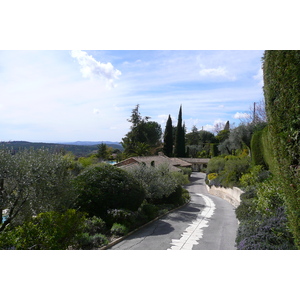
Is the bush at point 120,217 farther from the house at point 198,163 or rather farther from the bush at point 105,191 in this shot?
the house at point 198,163

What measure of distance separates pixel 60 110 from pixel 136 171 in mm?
5395

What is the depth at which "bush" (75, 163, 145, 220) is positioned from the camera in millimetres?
8865

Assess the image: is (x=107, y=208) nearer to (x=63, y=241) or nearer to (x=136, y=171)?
(x=63, y=241)

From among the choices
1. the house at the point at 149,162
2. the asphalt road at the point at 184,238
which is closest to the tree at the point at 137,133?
the house at the point at 149,162

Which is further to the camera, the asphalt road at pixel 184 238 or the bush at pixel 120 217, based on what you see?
the bush at pixel 120 217

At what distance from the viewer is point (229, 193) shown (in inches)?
687

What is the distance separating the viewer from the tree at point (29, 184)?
596 cm

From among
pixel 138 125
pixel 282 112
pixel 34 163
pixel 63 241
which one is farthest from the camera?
pixel 138 125

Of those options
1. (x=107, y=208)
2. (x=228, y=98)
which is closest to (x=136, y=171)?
(x=107, y=208)

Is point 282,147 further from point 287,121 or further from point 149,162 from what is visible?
point 149,162

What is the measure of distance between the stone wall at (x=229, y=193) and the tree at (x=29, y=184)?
9349 millimetres

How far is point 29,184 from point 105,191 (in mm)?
3354
